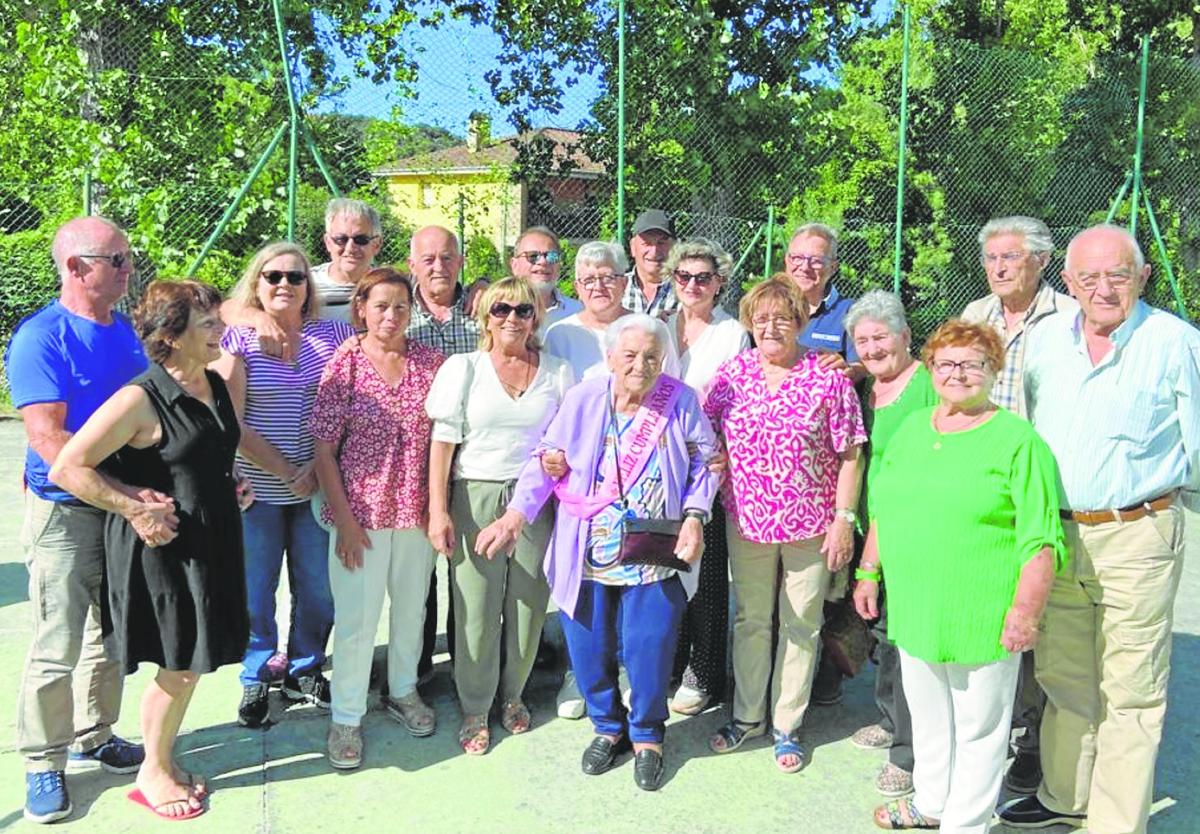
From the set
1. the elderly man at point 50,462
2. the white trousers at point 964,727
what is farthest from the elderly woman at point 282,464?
the white trousers at point 964,727

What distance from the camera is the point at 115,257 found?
3201mm

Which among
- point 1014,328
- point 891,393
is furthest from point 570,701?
point 1014,328

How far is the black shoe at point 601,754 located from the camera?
11.7 feet

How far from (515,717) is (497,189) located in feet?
18.4

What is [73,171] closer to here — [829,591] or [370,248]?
[370,248]

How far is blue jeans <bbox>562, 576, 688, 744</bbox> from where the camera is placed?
355cm

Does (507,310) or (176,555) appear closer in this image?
(176,555)

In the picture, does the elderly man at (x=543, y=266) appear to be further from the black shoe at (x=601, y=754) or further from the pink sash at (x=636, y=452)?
the black shoe at (x=601, y=754)

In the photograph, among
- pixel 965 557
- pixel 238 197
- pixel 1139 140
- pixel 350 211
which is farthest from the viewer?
pixel 1139 140

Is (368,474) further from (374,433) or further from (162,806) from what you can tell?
(162,806)

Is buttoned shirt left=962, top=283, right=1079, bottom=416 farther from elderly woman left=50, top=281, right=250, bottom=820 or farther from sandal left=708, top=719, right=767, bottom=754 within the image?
elderly woman left=50, top=281, right=250, bottom=820

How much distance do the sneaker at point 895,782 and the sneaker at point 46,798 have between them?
260 cm

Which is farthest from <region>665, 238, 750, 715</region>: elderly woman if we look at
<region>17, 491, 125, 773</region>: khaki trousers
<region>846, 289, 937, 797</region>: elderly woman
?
<region>17, 491, 125, 773</region>: khaki trousers

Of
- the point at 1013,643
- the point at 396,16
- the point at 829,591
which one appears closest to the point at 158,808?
the point at 829,591
